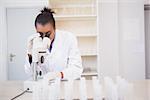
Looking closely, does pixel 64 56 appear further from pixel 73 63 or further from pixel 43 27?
pixel 43 27

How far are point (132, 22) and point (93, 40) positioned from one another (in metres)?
0.74

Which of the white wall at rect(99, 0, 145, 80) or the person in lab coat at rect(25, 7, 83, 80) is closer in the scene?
the person in lab coat at rect(25, 7, 83, 80)

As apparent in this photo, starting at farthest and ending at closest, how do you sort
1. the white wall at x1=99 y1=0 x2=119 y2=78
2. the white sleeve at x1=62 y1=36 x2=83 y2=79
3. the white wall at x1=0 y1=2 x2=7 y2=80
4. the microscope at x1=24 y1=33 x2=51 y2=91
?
the white wall at x1=0 y1=2 x2=7 y2=80
the white wall at x1=99 y1=0 x2=119 y2=78
the white sleeve at x1=62 y1=36 x2=83 y2=79
the microscope at x1=24 y1=33 x2=51 y2=91

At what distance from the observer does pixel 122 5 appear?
4.08m

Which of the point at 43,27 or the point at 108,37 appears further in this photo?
the point at 108,37

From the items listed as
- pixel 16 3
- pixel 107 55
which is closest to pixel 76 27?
pixel 107 55

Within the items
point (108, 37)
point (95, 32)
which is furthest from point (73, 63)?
Result: point (95, 32)

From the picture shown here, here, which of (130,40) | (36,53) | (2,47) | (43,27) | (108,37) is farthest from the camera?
(2,47)

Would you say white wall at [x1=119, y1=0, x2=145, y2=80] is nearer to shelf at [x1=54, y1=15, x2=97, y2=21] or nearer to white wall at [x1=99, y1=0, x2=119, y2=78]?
white wall at [x1=99, y1=0, x2=119, y2=78]

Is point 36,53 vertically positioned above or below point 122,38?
below

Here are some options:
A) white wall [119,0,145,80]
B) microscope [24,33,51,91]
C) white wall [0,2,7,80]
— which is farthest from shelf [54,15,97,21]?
microscope [24,33,51,91]

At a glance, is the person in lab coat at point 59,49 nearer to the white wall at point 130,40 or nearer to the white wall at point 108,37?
the white wall at point 108,37

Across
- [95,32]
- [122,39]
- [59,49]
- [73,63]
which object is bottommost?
[73,63]

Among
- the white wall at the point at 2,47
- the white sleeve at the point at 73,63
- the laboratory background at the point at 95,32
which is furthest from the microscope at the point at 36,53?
the white wall at the point at 2,47
